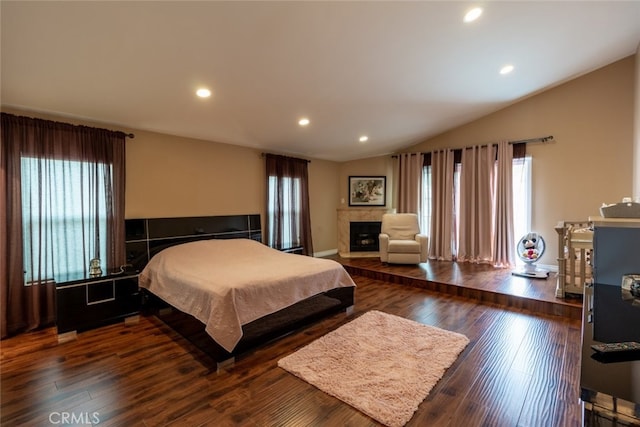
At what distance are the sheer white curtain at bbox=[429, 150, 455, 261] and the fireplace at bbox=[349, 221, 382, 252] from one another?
116cm

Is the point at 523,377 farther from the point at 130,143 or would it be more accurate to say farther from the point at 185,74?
the point at 130,143

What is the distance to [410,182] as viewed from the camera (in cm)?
612

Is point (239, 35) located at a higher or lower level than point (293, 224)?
higher

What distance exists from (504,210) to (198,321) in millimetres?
5041

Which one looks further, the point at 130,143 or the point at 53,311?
the point at 130,143

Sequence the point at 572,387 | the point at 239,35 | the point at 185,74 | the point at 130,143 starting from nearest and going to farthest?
1. the point at 572,387
2. the point at 239,35
3. the point at 185,74
4. the point at 130,143

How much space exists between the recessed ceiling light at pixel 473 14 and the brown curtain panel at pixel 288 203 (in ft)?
11.6

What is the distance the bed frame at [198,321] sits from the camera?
2506 mm

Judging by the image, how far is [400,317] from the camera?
3.21 m

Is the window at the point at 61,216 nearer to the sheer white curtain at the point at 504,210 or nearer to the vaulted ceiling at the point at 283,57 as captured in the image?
the vaulted ceiling at the point at 283,57

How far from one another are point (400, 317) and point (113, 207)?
11.8ft

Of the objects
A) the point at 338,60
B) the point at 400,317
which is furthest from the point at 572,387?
the point at 338,60

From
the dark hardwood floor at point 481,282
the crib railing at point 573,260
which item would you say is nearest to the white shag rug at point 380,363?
the dark hardwood floor at point 481,282

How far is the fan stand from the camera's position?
430 centimetres
